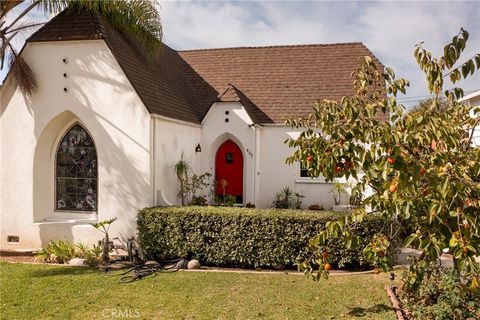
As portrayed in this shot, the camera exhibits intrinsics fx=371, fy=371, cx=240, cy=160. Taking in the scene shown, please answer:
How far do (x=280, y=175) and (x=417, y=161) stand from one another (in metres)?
12.9

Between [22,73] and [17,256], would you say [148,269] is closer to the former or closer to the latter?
[17,256]

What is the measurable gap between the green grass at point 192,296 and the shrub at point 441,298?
1.96 feet

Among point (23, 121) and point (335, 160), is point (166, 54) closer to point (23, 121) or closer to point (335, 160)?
point (23, 121)

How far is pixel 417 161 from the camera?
15.5 ft

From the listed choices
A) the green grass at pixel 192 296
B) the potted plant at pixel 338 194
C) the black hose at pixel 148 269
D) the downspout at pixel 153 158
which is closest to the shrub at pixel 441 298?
the green grass at pixel 192 296

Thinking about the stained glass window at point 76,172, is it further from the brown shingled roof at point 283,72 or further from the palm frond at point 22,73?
the brown shingled roof at point 283,72

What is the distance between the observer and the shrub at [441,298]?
603 centimetres

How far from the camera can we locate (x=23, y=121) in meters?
12.6

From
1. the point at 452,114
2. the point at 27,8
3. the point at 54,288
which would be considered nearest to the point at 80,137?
the point at 27,8

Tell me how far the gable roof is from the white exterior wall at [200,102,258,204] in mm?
485

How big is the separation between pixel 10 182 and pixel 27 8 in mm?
5785

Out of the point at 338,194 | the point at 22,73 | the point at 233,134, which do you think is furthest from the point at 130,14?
the point at 338,194

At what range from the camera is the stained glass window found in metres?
12.8

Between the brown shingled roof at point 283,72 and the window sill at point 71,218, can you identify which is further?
the brown shingled roof at point 283,72
